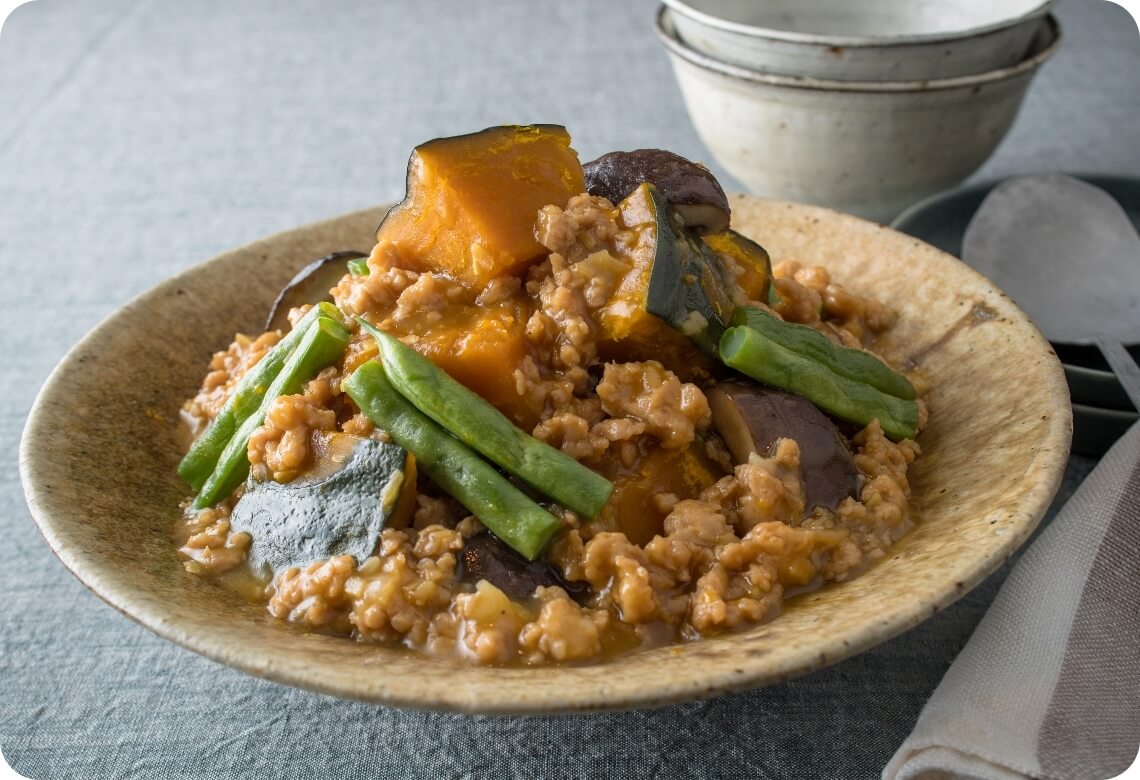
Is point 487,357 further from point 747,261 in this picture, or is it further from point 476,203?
point 747,261

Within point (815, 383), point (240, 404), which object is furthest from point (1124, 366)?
point (240, 404)

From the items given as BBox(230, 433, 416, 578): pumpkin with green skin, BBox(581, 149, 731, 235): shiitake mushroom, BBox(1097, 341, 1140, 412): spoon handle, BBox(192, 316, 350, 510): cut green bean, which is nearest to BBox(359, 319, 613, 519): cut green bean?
BBox(230, 433, 416, 578): pumpkin with green skin

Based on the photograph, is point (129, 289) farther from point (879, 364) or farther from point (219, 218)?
point (879, 364)

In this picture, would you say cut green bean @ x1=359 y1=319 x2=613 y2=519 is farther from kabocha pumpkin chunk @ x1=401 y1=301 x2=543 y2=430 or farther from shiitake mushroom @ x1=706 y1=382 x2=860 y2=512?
shiitake mushroom @ x1=706 y1=382 x2=860 y2=512

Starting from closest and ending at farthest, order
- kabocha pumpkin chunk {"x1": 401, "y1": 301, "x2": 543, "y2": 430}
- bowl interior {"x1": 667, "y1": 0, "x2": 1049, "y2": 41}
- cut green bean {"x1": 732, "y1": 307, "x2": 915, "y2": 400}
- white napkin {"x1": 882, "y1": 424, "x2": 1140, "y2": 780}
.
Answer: white napkin {"x1": 882, "y1": 424, "x2": 1140, "y2": 780} → kabocha pumpkin chunk {"x1": 401, "y1": 301, "x2": 543, "y2": 430} → cut green bean {"x1": 732, "y1": 307, "x2": 915, "y2": 400} → bowl interior {"x1": 667, "y1": 0, "x2": 1049, "y2": 41}

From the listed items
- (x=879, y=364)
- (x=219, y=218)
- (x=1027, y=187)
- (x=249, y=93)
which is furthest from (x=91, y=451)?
(x=249, y=93)

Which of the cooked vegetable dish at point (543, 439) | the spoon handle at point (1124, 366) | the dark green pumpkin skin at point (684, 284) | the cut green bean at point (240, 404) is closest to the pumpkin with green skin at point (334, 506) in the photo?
the cooked vegetable dish at point (543, 439)

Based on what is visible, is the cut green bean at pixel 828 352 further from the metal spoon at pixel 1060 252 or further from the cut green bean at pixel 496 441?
the metal spoon at pixel 1060 252
